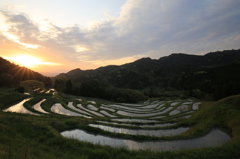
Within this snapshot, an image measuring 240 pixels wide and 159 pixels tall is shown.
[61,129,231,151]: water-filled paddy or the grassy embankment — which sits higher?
the grassy embankment

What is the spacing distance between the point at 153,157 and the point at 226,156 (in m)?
5.41

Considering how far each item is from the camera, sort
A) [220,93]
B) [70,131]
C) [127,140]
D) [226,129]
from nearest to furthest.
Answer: [127,140], [70,131], [226,129], [220,93]

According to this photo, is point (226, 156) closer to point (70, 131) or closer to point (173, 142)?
point (173, 142)

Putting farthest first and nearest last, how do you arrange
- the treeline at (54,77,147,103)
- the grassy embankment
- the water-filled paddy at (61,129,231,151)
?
the treeline at (54,77,147,103) → the water-filled paddy at (61,129,231,151) → the grassy embankment

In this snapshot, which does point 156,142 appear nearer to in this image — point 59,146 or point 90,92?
point 59,146

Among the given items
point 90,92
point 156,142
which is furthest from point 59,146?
→ point 90,92

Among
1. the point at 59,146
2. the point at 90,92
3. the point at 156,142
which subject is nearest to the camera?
the point at 59,146

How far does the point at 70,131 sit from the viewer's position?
14578mm

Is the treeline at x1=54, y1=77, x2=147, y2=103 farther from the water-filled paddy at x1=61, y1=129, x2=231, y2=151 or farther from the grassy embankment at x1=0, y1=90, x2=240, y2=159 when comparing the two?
the water-filled paddy at x1=61, y1=129, x2=231, y2=151

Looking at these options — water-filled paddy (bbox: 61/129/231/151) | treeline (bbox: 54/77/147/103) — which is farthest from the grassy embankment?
treeline (bbox: 54/77/147/103)

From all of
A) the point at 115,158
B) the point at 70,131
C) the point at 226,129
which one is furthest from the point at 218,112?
the point at 70,131

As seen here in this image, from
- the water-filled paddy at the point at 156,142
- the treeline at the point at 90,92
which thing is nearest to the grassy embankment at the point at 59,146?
the water-filled paddy at the point at 156,142

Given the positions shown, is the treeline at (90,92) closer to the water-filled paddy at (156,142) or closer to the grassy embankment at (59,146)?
the grassy embankment at (59,146)

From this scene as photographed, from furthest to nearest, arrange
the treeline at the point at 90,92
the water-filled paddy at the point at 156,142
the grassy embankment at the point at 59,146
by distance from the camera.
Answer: the treeline at the point at 90,92 < the water-filled paddy at the point at 156,142 < the grassy embankment at the point at 59,146
